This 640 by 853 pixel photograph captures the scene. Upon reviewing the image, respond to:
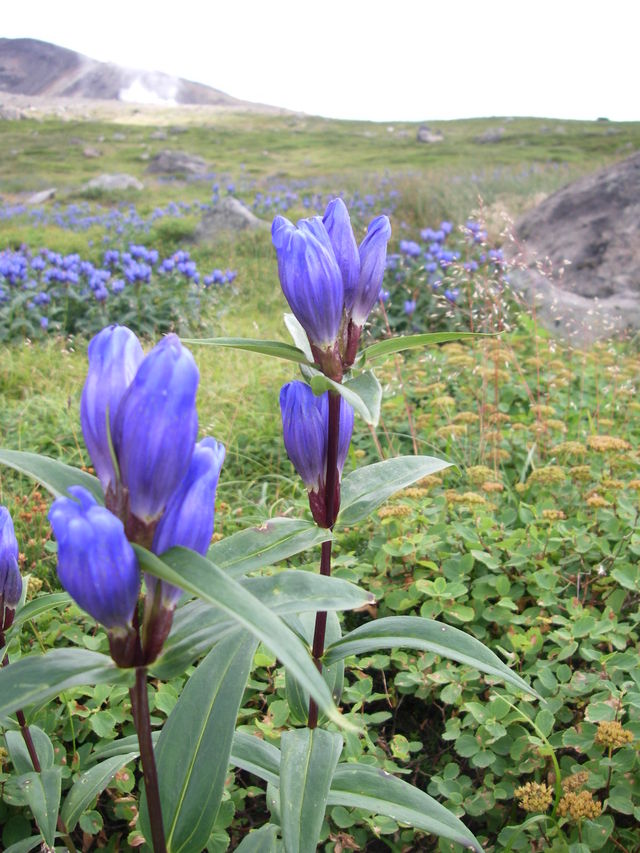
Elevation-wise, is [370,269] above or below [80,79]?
below

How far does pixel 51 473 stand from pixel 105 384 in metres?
0.15

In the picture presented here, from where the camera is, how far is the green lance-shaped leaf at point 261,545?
101 cm

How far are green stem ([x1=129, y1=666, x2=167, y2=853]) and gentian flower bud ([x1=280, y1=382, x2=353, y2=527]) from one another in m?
0.50

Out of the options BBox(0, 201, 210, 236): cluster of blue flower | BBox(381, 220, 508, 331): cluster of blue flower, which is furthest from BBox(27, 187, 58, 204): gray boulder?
BBox(381, 220, 508, 331): cluster of blue flower

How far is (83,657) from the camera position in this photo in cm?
89

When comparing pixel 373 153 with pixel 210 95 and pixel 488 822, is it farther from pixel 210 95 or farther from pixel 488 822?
pixel 210 95

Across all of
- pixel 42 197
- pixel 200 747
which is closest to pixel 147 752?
pixel 200 747

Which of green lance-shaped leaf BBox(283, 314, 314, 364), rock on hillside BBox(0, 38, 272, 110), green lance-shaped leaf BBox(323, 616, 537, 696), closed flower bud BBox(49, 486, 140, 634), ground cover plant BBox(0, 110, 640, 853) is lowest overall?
ground cover plant BBox(0, 110, 640, 853)

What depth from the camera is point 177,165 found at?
3148cm

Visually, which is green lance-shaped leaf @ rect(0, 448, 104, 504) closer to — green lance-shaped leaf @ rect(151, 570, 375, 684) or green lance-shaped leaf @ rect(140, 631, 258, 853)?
green lance-shaped leaf @ rect(151, 570, 375, 684)

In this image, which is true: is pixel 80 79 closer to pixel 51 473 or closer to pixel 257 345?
pixel 257 345

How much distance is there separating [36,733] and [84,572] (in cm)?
91

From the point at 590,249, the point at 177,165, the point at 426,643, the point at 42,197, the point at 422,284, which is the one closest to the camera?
the point at 426,643

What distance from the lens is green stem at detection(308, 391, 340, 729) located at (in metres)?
1.29
